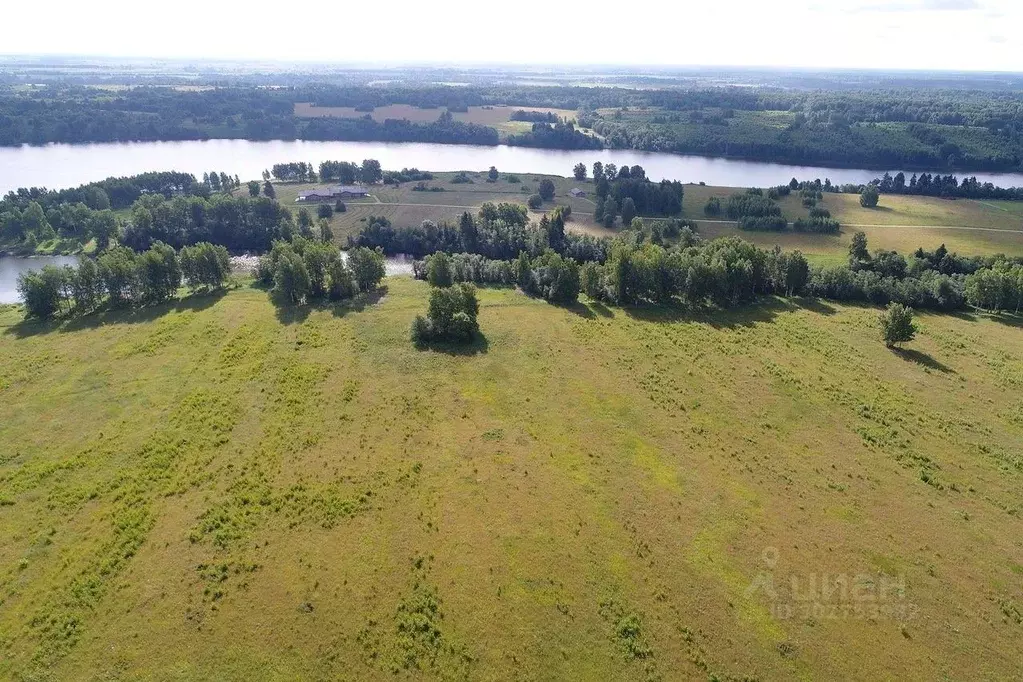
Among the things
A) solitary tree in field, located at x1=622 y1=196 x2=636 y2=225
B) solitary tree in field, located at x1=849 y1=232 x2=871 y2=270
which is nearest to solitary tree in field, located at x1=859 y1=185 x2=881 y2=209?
solitary tree in field, located at x1=849 y1=232 x2=871 y2=270

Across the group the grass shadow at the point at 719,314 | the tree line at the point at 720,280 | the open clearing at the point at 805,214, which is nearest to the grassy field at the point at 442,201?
the open clearing at the point at 805,214

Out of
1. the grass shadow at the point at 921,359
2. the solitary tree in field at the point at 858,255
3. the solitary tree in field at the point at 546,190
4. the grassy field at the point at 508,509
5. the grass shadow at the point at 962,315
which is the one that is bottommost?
the grassy field at the point at 508,509

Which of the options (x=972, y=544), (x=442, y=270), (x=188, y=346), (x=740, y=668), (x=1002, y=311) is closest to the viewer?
(x=740, y=668)

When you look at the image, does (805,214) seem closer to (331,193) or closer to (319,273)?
(319,273)

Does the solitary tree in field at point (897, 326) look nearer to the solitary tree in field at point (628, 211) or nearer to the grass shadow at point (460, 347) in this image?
the grass shadow at point (460, 347)

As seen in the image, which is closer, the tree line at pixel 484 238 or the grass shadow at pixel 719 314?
the grass shadow at pixel 719 314

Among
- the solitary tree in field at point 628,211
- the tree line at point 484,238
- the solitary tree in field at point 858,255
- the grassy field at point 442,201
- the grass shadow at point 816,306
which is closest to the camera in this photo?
the grass shadow at point 816,306

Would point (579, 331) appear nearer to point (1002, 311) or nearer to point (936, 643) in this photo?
point (936, 643)

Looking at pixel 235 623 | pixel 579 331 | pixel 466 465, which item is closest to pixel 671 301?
pixel 579 331
